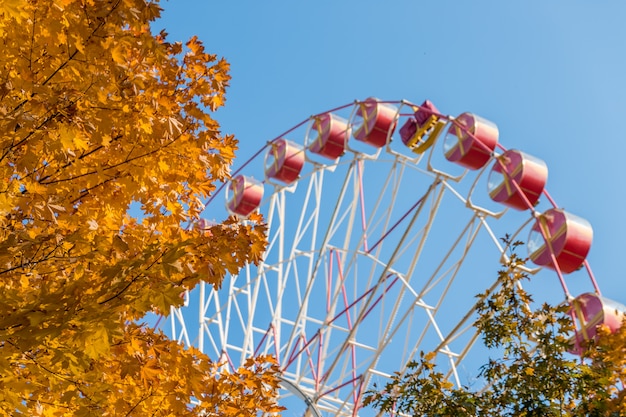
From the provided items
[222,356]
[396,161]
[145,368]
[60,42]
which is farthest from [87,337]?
[222,356]

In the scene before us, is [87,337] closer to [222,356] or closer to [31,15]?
[31,15]

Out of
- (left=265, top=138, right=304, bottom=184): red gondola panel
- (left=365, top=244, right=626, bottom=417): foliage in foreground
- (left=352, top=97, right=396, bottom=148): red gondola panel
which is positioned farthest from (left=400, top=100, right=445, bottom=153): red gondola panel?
(left=365, top=244, right=626, bottom=417): foliage in foreground

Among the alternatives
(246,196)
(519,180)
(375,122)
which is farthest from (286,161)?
(519,180)

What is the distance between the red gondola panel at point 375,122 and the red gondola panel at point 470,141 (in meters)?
2.12

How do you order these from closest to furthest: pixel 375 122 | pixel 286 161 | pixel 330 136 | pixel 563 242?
pixel 563 242 → pixel 375 122 → pixel 330 136 → pixel 286 161

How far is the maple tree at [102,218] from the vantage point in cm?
365

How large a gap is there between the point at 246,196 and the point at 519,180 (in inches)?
416

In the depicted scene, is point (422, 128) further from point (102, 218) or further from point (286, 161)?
point (102, 218)

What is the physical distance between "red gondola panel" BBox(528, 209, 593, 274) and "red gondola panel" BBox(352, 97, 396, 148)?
5701mm

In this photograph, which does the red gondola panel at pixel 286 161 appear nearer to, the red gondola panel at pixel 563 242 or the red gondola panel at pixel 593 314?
the red gondola panel at pixel 563 242

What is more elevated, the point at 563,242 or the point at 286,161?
the point at 286,161

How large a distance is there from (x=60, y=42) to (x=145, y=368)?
1.71 meters

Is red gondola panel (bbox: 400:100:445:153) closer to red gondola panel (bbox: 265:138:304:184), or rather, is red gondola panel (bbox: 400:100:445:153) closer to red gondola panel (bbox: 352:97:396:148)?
red gondola panel (bbox: 352:97:396:148)

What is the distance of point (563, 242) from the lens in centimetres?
1616
